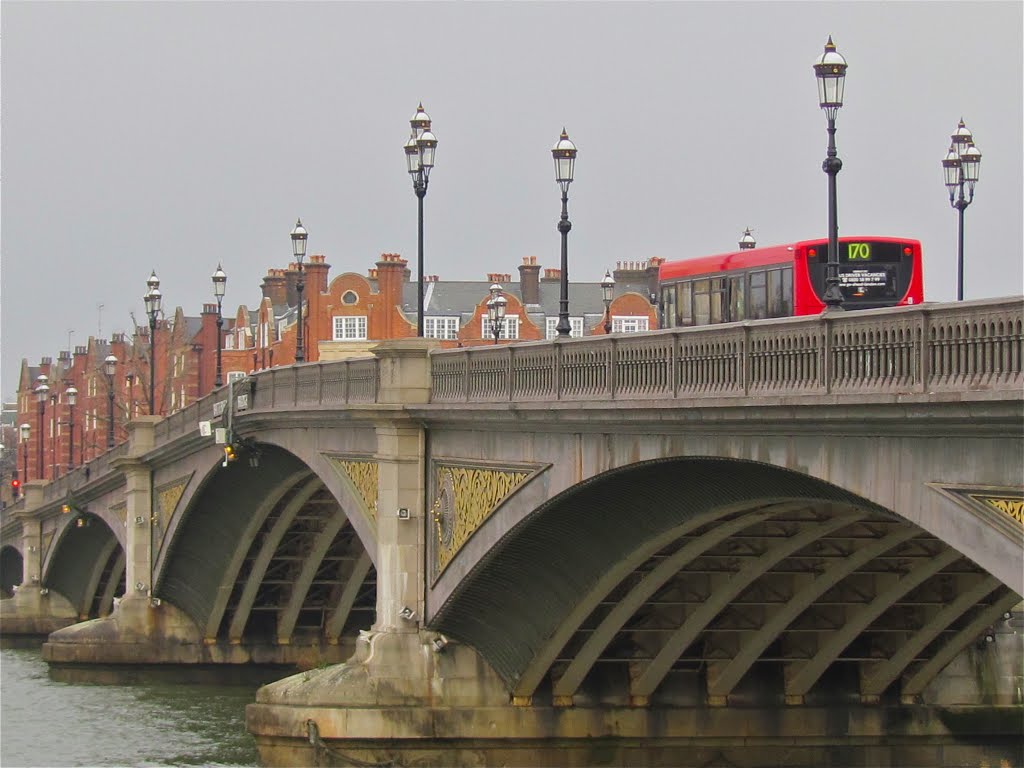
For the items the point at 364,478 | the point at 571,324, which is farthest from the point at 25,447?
the point at 364,478

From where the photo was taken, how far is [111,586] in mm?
75812

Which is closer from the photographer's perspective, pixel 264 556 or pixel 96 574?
pixel 264 556

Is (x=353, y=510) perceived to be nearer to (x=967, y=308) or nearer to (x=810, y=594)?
(x=810, y=594)

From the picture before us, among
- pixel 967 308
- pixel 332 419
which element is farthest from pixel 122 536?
pixel 967 308

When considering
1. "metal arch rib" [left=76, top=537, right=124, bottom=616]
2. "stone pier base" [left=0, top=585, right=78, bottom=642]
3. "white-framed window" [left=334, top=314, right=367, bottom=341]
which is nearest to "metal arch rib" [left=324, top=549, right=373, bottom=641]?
"metal arch rib" [left=76, top=537, right=124, bottom=616]

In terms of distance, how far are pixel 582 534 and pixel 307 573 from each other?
78.9ft

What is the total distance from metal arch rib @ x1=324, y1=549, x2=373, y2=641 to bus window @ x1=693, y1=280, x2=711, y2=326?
665 inches

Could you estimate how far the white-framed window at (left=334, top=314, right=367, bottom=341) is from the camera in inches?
3622

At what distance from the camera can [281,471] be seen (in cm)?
4681

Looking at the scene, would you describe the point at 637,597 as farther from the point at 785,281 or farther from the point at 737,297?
the point at 737,297

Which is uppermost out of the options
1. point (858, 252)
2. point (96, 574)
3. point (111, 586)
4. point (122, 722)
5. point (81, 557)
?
point (858, 252)

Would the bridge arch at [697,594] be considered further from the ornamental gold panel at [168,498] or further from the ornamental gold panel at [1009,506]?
the ornamental gold panel at [168,498]

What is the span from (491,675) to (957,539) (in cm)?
1649

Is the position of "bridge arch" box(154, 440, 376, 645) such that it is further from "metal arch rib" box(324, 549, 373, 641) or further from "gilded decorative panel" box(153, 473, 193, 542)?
"gilded decorative panel" box(153, 473, 193, 542)
